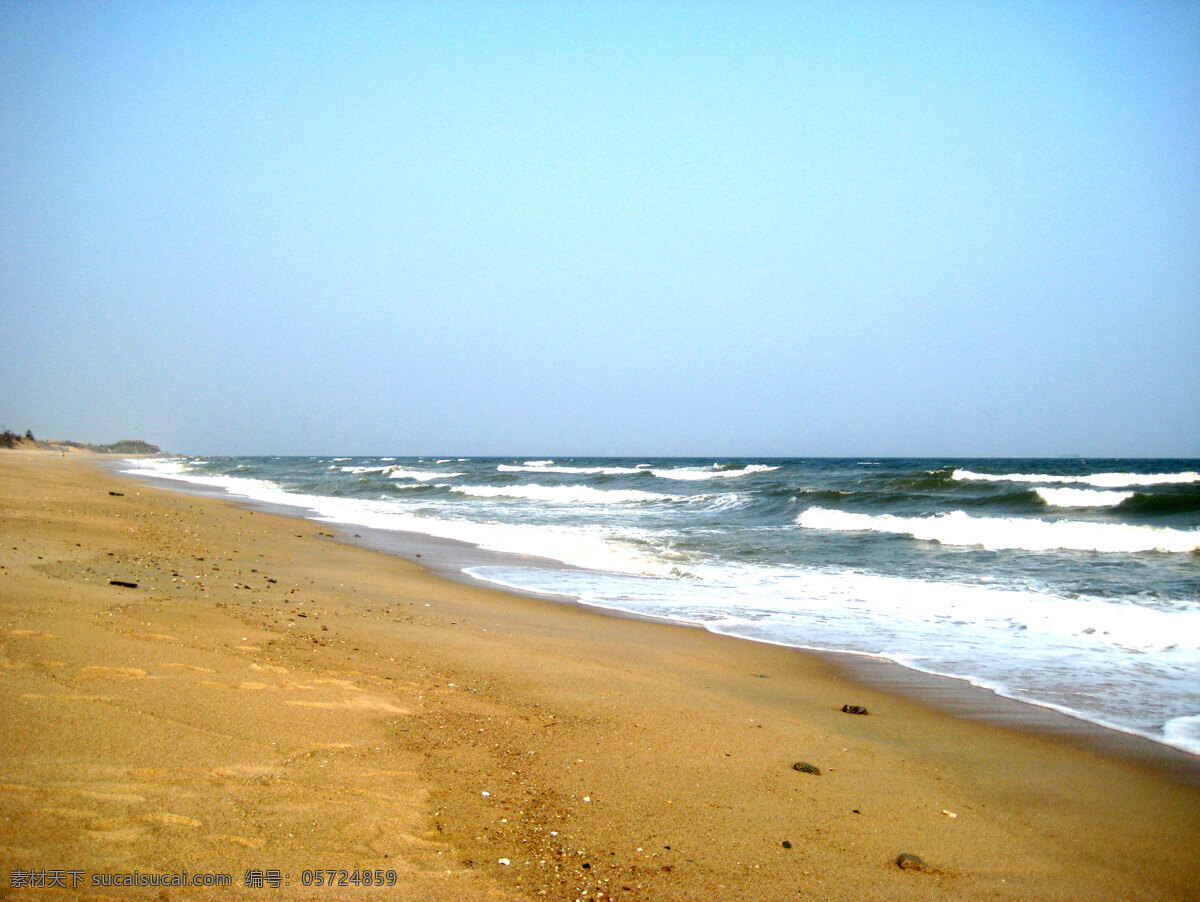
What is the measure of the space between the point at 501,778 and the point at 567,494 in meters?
30.0

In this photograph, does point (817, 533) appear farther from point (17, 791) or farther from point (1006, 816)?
point (17, 791)

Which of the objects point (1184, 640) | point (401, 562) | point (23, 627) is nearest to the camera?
point (23, 627)

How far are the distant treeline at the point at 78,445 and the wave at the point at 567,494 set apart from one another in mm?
53136

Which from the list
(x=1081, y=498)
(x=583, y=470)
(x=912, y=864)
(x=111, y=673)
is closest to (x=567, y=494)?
(x=1081, y=498)

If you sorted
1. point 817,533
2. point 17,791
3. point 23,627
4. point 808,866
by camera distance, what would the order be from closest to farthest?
point 17,791, point 808,866, point 23,627, point 817,533

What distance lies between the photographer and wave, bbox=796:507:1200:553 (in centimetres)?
1442

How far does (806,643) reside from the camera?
22.9 ft

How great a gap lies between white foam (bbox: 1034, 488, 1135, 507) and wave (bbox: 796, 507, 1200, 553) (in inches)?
247

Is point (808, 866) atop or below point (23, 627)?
below

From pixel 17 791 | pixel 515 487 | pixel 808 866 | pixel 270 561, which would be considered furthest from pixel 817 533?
pixel 515 487

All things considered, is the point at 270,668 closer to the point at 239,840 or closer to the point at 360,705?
the point at 360,705

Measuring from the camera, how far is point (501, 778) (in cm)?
329

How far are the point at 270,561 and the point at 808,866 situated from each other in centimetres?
879

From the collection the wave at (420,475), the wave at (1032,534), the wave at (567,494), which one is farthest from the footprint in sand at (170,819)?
the wave at (420,475)
